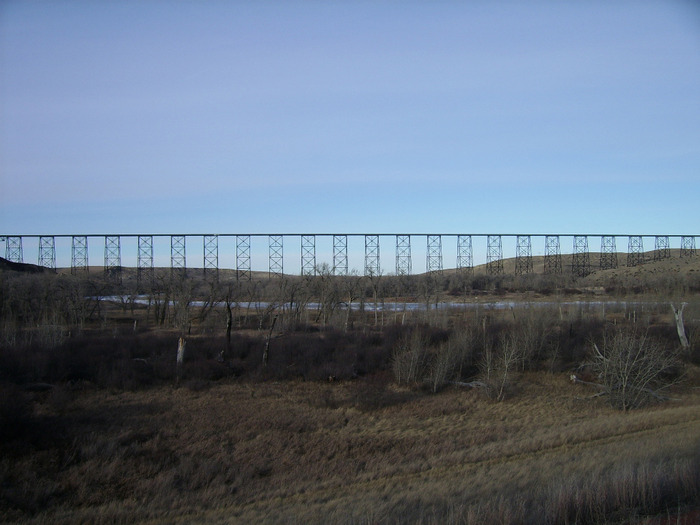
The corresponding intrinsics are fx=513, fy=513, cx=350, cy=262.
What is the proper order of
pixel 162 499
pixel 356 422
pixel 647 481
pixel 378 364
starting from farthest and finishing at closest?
pixel 378 364 < pixel 356 422 < pixel 162 499 < pixel 647 481

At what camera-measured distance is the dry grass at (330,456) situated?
379 inches

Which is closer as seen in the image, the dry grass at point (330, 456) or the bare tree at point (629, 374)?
the dry grass at point (330, 456)

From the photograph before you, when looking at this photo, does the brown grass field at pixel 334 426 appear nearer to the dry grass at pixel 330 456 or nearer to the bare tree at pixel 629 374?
the dry grass at pixel 330 456

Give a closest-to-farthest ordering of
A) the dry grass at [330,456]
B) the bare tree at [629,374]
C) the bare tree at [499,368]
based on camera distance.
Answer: the dry grass at [330,456] → the bare tree at [629,374] → the bare tree at [499,368]

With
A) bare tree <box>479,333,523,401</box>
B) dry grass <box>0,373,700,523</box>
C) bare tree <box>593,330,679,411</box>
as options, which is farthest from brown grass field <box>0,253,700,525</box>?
bare tree <box>593,330,679,411</box>

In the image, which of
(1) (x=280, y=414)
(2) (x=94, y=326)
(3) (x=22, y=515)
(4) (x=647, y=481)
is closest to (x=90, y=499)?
(3) (x=22, y=515)

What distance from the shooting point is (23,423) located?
1509 cm

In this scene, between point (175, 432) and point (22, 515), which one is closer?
point (22, 515)

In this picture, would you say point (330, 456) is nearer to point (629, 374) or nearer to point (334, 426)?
point (334, 426)

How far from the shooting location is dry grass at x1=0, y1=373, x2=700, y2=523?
9.62 metres

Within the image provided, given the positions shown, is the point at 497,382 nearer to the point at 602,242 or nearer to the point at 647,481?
the point at 647,481

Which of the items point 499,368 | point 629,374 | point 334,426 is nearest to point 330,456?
point 334,426

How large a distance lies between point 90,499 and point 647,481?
440 inches

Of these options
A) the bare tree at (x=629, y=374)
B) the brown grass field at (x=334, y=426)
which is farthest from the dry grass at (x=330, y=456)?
the bare tree at (x=629, y=374)
